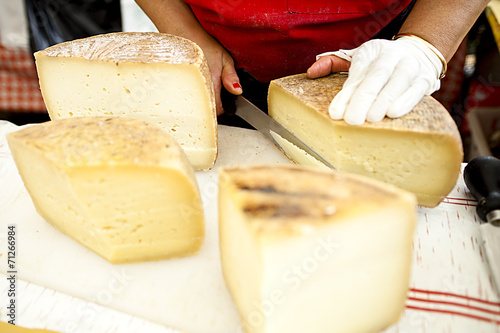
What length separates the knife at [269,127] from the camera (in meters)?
1.90

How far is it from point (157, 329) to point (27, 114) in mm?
3484

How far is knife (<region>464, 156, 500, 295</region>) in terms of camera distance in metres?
1.31

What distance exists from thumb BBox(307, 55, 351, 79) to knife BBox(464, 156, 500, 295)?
2.45 feet

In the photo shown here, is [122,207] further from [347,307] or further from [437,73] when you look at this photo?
[437,73]

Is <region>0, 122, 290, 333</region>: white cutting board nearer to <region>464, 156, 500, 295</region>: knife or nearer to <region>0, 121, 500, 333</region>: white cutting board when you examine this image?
<region>0, 121, 500, 333</region>: white cutting board

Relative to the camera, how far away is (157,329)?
1.17 m

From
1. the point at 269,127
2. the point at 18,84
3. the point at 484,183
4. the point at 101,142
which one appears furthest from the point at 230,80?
the point at 18,84

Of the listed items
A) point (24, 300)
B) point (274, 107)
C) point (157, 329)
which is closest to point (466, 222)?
point (274, 107)

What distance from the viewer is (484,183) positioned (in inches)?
59.9

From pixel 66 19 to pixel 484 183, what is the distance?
335 cm

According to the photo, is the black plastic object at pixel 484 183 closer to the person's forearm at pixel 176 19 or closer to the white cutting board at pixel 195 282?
the white cutting board at pixel 195 282

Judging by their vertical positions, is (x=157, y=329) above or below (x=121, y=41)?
below

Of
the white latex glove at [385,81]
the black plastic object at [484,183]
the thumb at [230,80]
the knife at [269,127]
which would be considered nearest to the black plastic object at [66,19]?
the thumb at [230,80]

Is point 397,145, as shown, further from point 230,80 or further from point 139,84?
point 139,84
